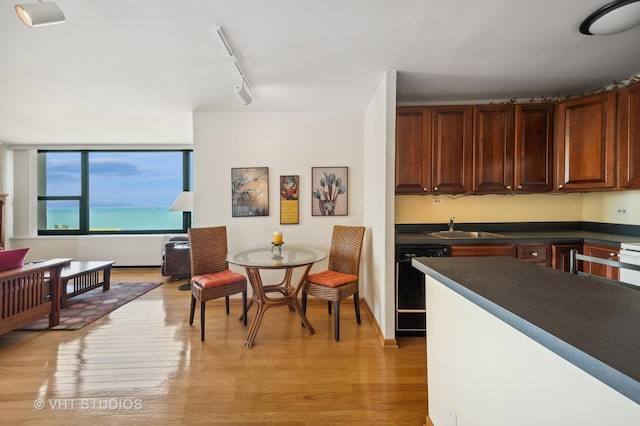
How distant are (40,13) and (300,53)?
Result: 1464 millimetres

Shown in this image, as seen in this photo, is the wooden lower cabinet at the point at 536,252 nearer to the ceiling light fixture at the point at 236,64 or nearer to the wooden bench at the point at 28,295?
the ceiling light fixture at the point at 236,64

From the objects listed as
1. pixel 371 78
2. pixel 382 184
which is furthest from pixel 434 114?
pixel 382 184

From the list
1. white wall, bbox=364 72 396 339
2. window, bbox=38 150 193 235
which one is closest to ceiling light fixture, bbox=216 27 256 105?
white wall, bbox=364 72 396 339

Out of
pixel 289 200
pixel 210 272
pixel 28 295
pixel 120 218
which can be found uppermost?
pixel 289 200

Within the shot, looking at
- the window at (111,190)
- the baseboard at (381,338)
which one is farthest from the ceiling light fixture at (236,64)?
the window at (111,190)

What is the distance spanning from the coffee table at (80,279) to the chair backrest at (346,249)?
3.16 m

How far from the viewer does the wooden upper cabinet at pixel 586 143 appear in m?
2.37

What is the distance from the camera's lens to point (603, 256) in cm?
224

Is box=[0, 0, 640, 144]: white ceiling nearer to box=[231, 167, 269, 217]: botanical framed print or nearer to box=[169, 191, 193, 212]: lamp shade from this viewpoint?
box=[231, 167, 269, 217]: botanical framed print

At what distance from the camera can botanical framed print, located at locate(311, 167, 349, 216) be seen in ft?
10.9

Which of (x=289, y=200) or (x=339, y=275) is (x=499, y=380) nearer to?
(x=339, y=275)

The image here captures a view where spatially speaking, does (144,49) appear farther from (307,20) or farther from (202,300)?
(202,300)

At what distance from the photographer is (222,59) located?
2.15 metres

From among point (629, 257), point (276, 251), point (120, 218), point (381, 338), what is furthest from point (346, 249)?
point (120, 218)
